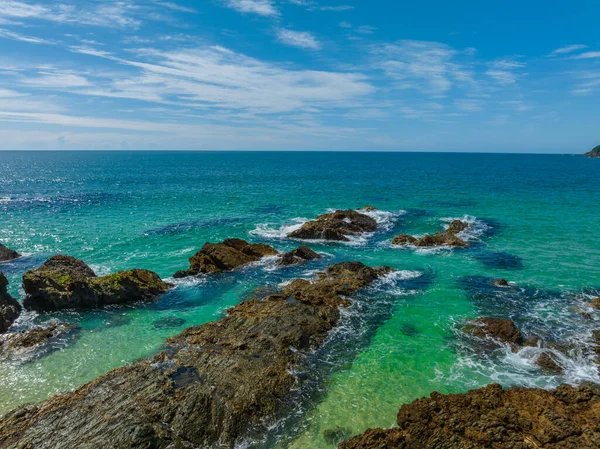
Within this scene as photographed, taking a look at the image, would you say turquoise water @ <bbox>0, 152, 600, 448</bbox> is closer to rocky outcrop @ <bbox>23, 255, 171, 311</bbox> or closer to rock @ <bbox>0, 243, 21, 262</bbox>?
rocky outcrop @ <bbox>23, 255, 171, 311</bbox>

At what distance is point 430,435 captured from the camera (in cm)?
1380

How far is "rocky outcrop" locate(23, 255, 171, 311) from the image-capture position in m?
25.7

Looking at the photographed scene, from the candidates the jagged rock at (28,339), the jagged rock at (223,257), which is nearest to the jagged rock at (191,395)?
the jagged rock at (28,339)

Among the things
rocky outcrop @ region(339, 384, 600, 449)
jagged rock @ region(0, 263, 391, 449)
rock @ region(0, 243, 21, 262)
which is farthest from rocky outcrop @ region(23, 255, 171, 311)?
rocky outcrop @ region(339, 384, 600, 449)

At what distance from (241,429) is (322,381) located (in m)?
4.84

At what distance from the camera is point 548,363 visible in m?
19.8

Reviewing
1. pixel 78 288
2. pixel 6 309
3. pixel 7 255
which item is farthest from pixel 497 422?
pixel 7 255

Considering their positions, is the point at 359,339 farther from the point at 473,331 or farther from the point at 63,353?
the point at 63,353

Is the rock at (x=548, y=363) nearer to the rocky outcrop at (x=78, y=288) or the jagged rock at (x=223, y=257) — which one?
the jagged rock at (x=223, y=257)

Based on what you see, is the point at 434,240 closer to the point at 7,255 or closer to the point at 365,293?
the point at 365,293

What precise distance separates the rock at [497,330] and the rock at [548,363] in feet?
5.40

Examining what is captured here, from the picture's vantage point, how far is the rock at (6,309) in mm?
22906

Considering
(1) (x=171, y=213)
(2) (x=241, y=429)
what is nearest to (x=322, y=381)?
Result: (2) (x=241, y=429)

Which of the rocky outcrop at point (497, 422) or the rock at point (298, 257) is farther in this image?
the rock at point (298, 257)
